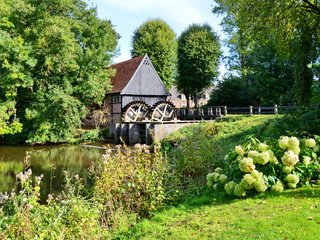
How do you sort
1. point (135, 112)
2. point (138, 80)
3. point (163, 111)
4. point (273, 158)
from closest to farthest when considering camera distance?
point (273, 158), point (135, 112), point (163, 111), point (138, 80)

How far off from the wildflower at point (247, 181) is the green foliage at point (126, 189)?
4.35 feet

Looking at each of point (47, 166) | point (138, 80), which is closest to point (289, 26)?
point (47, 166)

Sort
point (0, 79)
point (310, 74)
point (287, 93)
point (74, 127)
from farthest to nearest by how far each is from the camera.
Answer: point (287, 93)
point (74, 127)
point (0, 79)
point (310, 74)

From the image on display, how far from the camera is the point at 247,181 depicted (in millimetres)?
5281

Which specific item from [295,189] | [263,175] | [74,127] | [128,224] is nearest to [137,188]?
[128,224]

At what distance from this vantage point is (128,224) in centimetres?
536

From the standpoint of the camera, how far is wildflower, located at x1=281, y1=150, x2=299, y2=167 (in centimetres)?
544

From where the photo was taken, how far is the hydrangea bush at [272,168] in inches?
212

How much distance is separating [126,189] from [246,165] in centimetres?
192

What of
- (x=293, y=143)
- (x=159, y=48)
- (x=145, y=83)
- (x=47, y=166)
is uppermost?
(x=159, y=48)

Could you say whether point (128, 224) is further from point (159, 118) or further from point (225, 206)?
point (159, 118)

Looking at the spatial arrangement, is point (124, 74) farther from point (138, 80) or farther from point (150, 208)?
point (150, 208)

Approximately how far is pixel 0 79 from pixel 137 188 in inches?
666

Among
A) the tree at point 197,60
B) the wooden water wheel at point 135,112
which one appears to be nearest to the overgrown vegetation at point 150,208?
the wooden water wheel at point 135,112
